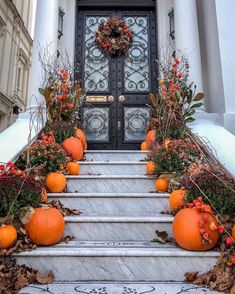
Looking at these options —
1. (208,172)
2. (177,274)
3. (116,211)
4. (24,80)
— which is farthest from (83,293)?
(24,80)

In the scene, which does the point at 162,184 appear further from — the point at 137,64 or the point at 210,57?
the point at 137,64

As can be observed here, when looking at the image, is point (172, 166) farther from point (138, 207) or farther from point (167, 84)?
point (167, 84)

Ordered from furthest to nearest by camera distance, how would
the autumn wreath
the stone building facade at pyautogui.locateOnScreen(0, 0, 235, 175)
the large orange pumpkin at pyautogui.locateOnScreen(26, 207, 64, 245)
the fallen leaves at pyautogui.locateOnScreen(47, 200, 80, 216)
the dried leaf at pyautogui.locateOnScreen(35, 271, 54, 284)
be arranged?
the autumn wreath → the stone building facade at pyautogui.locateOnScreen(0, 0, 235, 175) → the fallen leaves at pyautogui.locateOnScreen(47, 200, 80, 216) → the large orange pumpkin at pyautogui.locateOnScreen(26, 207, 64, 245) → the dried leaf at pyautogui.locateOnScreen(35, 271, 54, 284)

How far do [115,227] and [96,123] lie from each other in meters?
3.26

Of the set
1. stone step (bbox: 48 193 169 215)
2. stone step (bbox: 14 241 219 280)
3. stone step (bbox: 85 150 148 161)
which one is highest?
stone step (bbox: 85 150 148 161)

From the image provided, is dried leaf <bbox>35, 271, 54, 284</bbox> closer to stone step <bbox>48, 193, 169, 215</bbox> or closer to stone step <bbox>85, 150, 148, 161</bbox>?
stone step <bbox>48, 193, 169, 215</bbox>

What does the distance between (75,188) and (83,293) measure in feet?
4.96

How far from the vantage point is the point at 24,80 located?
1219 centimetres

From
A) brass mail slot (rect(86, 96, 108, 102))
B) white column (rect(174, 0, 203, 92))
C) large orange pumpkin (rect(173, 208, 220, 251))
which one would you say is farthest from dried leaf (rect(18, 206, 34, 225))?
brass mail slot (rect(86, 96, 108, 102))

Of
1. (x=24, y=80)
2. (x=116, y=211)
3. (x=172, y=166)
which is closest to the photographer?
(x=116, y=211)

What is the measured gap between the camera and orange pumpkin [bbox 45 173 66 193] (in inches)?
111

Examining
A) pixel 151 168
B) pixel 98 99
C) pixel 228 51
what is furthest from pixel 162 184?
pixel 98 99

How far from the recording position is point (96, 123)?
5344 mm

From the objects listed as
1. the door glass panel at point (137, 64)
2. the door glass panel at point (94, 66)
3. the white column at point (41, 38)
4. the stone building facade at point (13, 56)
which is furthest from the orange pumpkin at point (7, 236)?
the stone building facade at point (13, 56)
